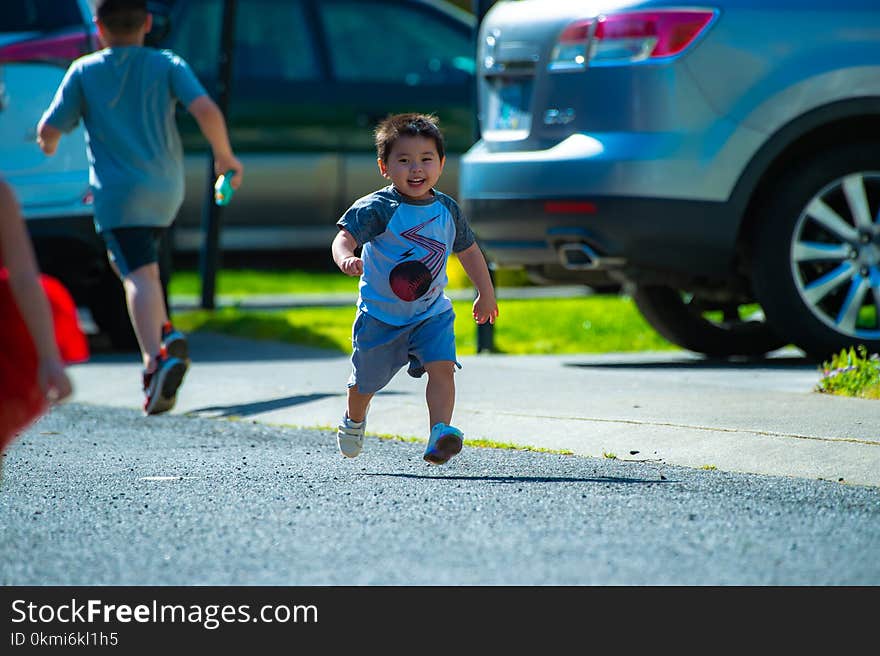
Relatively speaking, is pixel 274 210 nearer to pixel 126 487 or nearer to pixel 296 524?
pixel 126 487

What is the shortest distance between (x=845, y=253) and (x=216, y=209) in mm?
4501

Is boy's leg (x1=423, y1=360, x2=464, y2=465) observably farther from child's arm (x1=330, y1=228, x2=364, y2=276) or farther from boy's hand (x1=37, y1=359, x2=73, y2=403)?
boy's hand (x1=37, y1=359, x2=73, y2=403)

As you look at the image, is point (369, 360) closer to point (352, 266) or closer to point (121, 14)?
point (352, 266)

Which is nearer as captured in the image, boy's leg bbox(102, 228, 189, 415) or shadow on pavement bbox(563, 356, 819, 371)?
boy's leg bbox(102, 228, 189, 415)

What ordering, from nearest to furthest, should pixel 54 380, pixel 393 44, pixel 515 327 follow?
pixel 54 380, pixel 515 327, pixel 393 44

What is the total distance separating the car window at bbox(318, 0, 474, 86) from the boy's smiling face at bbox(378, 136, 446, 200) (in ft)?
22.2

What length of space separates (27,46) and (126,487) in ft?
12.0

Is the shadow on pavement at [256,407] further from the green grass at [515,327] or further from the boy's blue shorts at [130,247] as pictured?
the green grass at [515,327]

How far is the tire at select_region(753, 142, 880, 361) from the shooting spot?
7.27 meters

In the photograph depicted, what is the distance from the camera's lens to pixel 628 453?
5.62 m

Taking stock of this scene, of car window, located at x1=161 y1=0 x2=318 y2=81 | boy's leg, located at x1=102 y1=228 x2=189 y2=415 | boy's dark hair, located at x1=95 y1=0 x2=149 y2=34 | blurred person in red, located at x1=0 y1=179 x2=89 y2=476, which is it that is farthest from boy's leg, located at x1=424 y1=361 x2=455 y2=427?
car window, located at x1=161 y1=0 x2=318 y2=81

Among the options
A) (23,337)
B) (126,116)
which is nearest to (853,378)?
(126,116)

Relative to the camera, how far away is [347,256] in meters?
5.09
